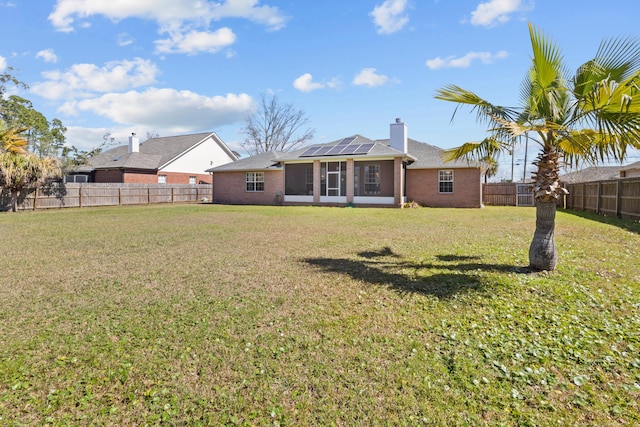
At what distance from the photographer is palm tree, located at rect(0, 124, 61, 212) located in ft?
57.9

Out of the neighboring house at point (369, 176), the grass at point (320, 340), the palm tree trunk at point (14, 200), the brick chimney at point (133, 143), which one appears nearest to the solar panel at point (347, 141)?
the neighboring house at point (369, 176)

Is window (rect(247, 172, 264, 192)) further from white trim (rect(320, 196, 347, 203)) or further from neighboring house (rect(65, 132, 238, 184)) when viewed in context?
neighboring house (rect(65, 132, 238, 184))

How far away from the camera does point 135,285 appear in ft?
17.1

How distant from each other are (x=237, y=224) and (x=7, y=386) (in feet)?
32.7

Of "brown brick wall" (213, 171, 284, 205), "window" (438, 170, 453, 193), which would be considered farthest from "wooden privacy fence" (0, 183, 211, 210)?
"window" (438, 170, 453, 193)

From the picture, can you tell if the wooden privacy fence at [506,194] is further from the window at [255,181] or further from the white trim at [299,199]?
the window at [255,181]

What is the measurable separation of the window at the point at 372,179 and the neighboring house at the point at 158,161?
1952 centimetres

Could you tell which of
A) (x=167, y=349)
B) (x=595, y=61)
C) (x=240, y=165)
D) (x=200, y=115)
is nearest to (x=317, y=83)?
(x=240, y=165)

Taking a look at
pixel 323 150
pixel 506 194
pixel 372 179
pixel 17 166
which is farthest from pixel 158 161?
pixel 506 194

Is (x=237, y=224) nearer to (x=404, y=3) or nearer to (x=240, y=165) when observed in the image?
(x=404, y=3)

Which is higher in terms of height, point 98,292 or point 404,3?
point 404,3

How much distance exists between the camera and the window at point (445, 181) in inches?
853

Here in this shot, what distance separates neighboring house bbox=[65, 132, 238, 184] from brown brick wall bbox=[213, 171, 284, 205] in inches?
285

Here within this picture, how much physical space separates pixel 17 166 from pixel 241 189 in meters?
13.1
